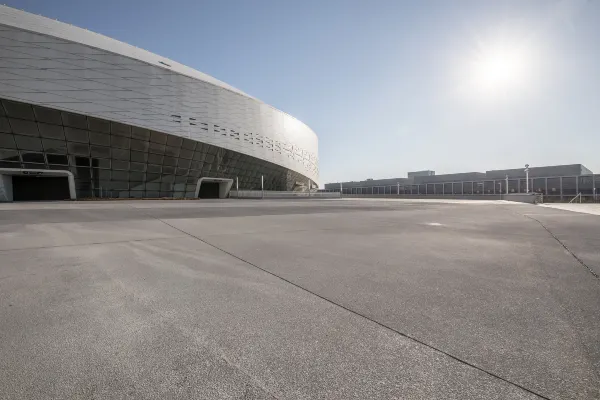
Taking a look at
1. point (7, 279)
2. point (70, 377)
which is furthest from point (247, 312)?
point (7, 279)

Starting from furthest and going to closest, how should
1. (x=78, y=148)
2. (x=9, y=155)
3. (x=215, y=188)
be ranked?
(x=215, y=188)
(x=78, y=148)
(x=9, y=155)

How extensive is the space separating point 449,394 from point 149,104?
1567 inches

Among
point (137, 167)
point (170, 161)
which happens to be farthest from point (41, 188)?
point (170, 161)

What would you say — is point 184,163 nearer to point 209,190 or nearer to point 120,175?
point 120,175

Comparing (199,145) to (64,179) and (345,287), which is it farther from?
(345,287)

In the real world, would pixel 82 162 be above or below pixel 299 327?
above

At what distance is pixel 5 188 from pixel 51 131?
685 centimetres

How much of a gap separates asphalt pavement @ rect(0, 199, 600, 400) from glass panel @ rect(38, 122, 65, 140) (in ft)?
107

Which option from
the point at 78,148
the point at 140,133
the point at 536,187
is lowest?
the point at 536,187

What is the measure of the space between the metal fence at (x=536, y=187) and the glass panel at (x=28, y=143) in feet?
200

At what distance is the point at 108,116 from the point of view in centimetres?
3156

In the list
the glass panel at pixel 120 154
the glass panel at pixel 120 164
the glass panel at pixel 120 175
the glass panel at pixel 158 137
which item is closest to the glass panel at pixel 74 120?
the glass panel at pixel 120 154

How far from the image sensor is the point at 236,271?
13.1 ft

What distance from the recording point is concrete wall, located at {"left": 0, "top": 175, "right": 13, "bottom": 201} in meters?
28.2
